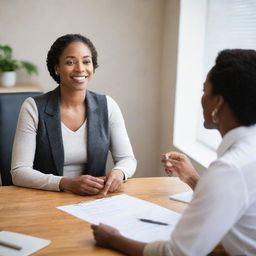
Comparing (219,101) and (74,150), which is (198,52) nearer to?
(74,150)

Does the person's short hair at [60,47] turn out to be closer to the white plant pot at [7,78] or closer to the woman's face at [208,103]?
the white plant pot at [7,78]

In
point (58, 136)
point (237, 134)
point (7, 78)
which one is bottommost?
point (58, 136)

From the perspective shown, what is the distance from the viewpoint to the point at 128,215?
152 centimetres

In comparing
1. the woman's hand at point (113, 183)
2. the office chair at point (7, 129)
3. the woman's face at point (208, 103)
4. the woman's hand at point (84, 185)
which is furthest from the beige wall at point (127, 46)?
the woman's face at point (208, 103)

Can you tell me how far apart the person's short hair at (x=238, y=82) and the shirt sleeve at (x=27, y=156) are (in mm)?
933

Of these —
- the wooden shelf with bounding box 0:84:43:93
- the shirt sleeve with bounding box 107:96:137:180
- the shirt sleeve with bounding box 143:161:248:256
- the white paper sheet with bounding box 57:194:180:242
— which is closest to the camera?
the shirt sleeve with bounding box 143:161:248:256

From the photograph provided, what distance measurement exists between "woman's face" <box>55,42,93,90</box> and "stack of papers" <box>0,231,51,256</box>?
3.50ft

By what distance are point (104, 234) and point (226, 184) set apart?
17.9 inches

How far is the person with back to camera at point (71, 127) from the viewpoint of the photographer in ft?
6.88

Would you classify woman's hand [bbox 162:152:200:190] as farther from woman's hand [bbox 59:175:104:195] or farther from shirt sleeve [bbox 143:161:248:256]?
shirt sleeve [bbox 143:161:248:256]

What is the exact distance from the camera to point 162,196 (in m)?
1.75

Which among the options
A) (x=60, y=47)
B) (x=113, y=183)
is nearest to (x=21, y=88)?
(x=60, y=47)

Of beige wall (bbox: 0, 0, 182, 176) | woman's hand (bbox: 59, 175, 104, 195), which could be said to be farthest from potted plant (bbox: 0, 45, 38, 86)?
woman's hand (bbox: 59, 175, 104, 195)

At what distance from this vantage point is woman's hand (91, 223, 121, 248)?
4.18 feet
